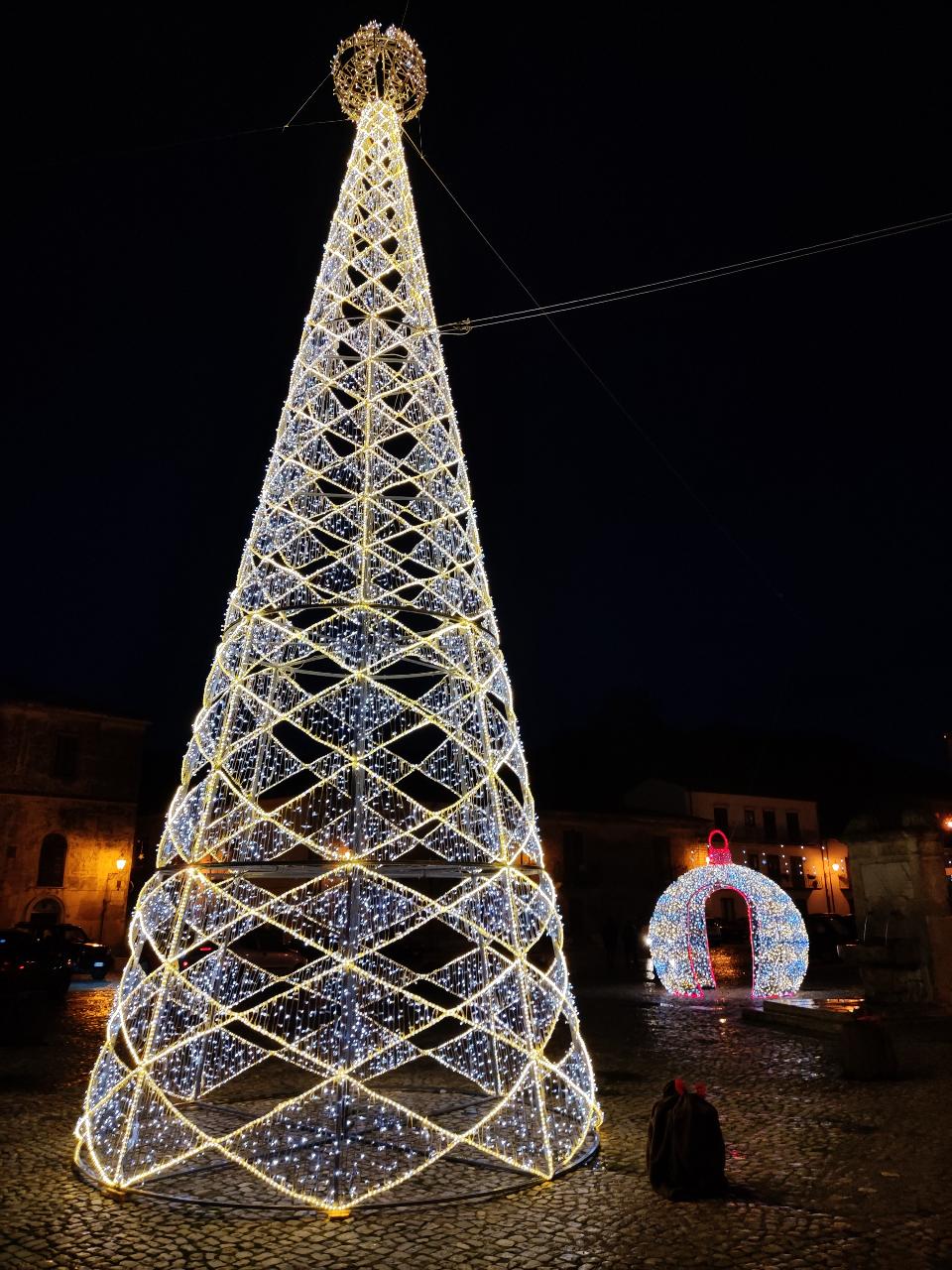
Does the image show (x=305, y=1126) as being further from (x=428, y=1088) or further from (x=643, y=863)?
(x=643, y=863)

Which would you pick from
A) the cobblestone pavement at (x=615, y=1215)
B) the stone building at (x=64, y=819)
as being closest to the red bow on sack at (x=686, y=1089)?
the cobblestone pavement at (x=615, y=1215)

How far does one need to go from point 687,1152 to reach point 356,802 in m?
3.33

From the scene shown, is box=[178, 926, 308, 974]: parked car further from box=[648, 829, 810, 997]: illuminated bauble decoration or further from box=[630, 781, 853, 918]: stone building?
box=[630, 781, 853, 918]: stone building

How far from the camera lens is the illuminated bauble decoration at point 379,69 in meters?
8.83

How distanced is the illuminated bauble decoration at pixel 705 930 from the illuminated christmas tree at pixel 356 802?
341 inches

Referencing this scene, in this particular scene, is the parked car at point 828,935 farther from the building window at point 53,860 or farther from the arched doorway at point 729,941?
the building window at point 53,860

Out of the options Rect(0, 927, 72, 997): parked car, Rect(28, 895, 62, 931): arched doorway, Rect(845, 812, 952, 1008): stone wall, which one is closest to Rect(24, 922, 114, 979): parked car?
Rect(0, 927, 72, 997): parked car

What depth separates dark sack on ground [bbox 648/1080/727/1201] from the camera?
561 centimetres

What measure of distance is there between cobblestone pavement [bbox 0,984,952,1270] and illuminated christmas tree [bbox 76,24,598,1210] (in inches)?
14.4

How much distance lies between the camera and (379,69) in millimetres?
8961

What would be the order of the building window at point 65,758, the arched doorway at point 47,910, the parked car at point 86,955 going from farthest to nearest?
1. the building window at point 65,758
2. the arched doorway at point 47,910
3. the parked car at point 86,955

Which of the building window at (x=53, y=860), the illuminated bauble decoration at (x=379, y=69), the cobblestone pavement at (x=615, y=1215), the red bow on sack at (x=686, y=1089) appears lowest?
the cobblestone pavement at (x=615, y=1215)

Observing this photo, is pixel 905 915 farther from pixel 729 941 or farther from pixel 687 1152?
pixel 729 941

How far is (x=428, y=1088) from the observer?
8992mm
